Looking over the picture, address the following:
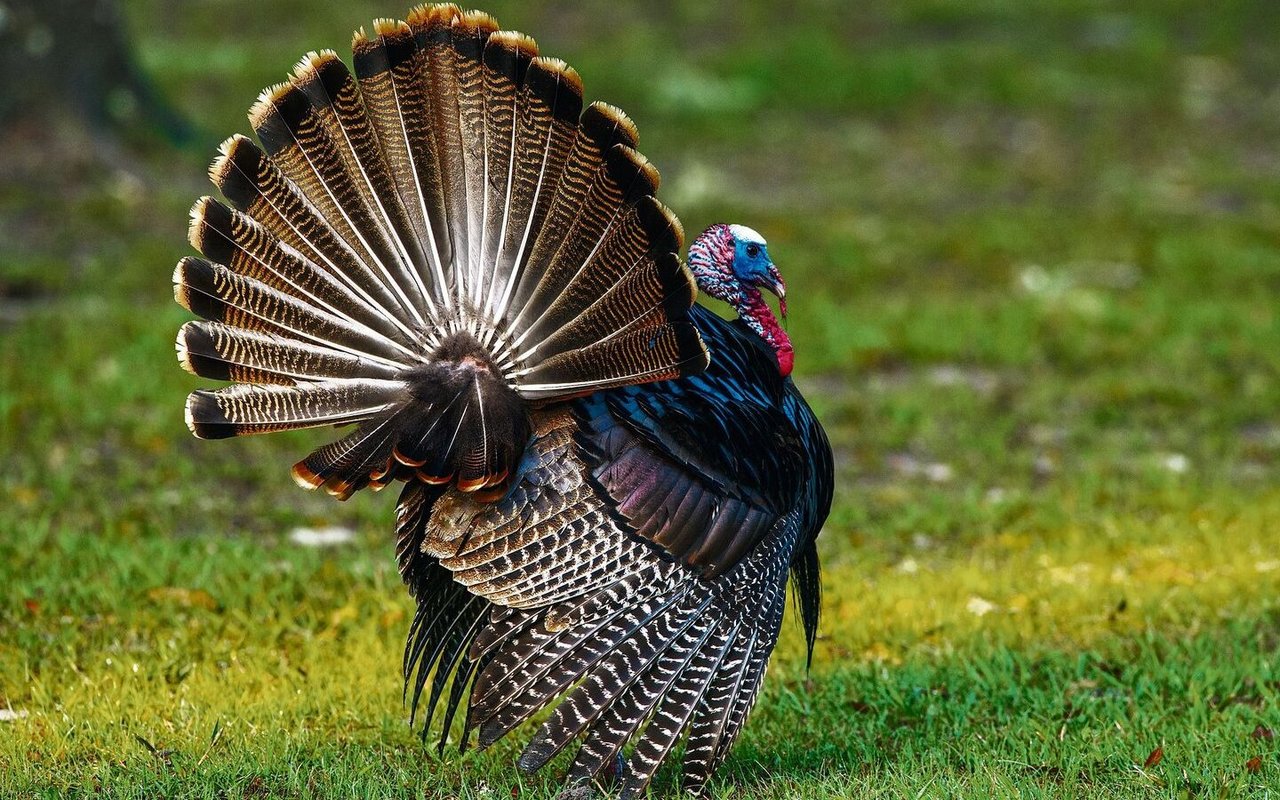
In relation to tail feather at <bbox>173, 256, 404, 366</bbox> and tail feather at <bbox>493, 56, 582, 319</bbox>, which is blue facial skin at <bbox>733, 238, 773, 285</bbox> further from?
tail feather at <bbox>173, 256, 404, 366</bbox>

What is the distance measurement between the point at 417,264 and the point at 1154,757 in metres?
2.46

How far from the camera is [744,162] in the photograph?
14.7 m

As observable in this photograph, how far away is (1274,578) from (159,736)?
4.20m

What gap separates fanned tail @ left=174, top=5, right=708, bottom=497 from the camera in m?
4.36

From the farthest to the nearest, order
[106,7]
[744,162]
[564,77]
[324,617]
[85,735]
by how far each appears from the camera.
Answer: [744,162] → [106,7] → [324,617] → [85,735] → [564,77]

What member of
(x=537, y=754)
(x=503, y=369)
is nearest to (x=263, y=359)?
(x=503, y=369)

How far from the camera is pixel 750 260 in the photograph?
16.0ft

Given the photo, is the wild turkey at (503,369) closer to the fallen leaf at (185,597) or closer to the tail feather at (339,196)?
the tail feather at (339,196)

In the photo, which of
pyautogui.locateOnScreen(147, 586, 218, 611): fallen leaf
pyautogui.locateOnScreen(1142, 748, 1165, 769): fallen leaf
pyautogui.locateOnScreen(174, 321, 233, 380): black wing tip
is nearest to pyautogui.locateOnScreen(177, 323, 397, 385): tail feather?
pyautogui.locateOnScreen(174, 321, 233, 380): black wing tip

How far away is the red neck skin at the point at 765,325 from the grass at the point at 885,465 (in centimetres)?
114

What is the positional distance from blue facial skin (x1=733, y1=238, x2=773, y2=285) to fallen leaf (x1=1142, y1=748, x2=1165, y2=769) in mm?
1748

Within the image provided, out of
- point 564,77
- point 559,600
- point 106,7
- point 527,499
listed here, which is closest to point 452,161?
point 564,77

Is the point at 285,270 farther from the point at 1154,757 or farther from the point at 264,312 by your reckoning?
the point at 1154,757

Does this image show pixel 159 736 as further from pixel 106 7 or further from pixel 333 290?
pixel 106 7
